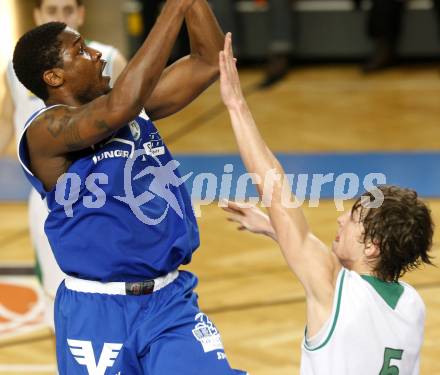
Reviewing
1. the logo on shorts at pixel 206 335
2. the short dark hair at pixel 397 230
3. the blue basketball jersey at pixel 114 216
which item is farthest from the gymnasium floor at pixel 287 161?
the short dark hair at pixel 397 230

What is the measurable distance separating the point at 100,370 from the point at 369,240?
111 cm

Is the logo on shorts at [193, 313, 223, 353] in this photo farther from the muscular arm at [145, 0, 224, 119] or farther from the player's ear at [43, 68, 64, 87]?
the player's ear at [43, 68, 64, 87]

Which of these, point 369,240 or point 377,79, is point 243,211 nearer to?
point 369,240

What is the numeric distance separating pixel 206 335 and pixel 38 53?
44.5 inches

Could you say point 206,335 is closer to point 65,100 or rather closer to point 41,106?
point 65,100

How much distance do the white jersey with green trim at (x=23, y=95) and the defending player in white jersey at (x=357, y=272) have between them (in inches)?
77.4

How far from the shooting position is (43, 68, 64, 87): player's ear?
3.72m

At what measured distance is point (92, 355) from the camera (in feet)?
12.3

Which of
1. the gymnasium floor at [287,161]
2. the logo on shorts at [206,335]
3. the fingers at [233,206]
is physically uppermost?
the fingers at [233,206]

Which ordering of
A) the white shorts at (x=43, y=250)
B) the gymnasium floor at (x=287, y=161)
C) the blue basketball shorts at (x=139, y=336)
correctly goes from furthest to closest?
the gymnasium floor at (x=287, y=161)
the white shorts at (x=43, y=250)
the blue basketball shorts at (x=139, y=336)

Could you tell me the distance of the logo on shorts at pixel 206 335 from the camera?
12.1 feet

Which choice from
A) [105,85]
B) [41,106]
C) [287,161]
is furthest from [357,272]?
[287,161]

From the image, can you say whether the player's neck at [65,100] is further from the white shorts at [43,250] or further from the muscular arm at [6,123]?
the muscular arm at [6,123]

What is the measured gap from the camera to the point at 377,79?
12102mm
